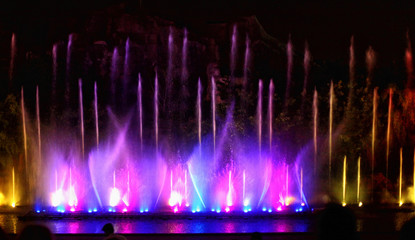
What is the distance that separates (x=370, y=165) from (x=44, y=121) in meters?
13.3

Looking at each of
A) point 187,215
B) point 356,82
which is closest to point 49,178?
point 187,215

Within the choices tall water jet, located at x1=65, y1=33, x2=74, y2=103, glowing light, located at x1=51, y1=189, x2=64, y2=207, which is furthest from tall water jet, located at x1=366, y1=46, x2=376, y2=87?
tall water jet, located at x1=65, y1=33, x2=74, y2=103

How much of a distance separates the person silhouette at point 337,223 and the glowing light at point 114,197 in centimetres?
1444

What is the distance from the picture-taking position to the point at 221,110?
2241cm

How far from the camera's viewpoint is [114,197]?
58.5 ft

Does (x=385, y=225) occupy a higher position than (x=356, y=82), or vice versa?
(x=356, y=82)

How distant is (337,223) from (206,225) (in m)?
10.8

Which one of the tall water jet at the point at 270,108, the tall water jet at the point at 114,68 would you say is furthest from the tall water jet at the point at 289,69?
the tall water jet at the point at 114,68

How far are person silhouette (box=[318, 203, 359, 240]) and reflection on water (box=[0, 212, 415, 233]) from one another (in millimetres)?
9652

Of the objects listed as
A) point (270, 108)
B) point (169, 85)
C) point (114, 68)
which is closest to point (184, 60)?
point (169, 85)

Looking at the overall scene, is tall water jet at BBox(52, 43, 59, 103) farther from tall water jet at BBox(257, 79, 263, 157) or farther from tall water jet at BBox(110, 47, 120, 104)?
tall water jet at BBox(257, 79, 263, 157)

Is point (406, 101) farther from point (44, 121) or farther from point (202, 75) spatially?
point (44, 121)

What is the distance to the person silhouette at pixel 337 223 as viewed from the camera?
287cm

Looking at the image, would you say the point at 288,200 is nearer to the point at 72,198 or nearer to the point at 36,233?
the point at 72,198
